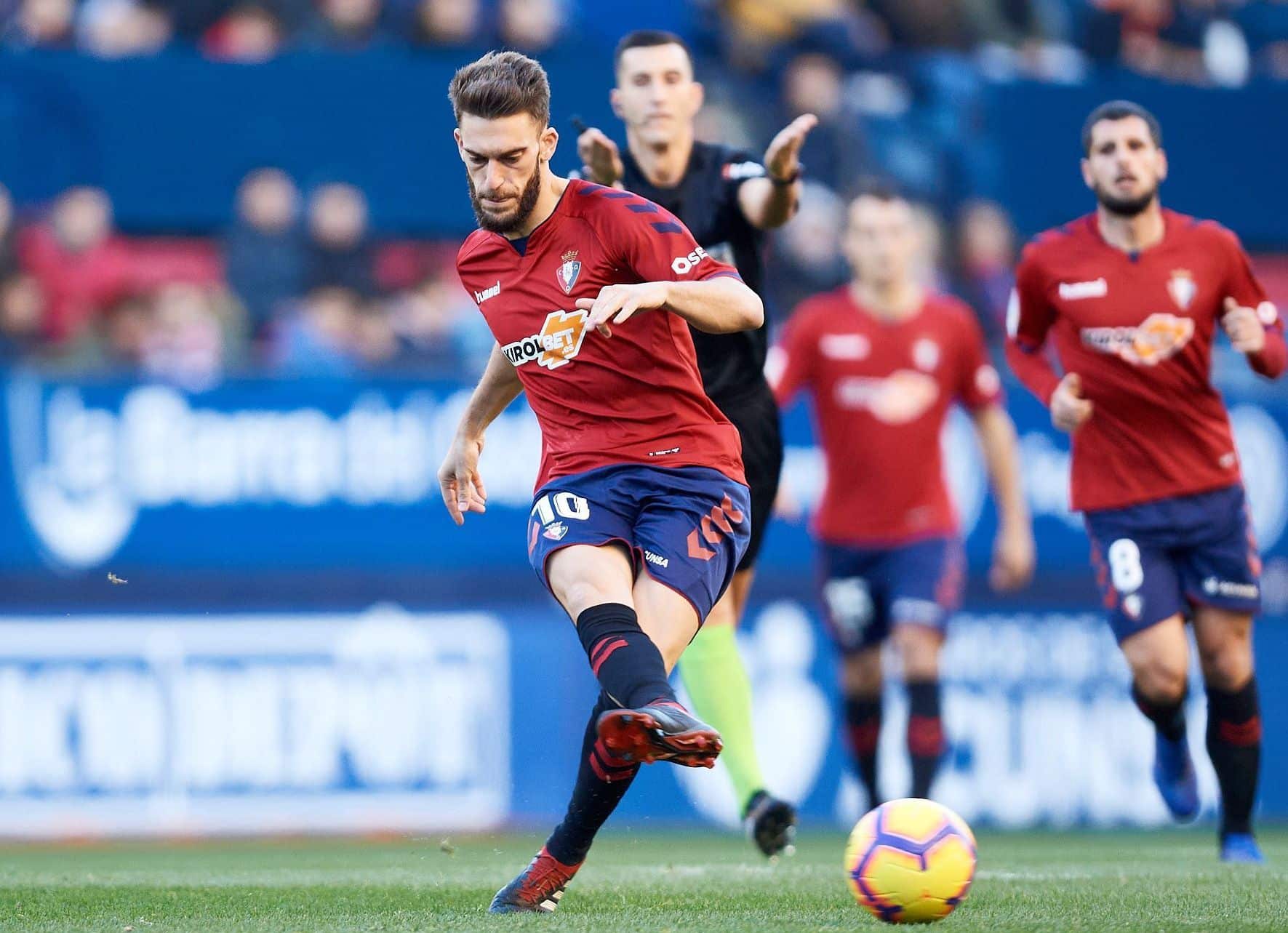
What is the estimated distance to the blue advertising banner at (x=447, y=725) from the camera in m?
10.3

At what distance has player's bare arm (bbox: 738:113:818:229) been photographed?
21.1ft

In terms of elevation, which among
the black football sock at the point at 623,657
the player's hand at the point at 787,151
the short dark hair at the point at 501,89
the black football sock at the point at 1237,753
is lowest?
the black football sock at the point at 1237,753

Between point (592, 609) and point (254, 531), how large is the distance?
6.01m

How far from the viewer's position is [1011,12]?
49.9 feet

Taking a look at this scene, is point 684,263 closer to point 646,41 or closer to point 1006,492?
point 646,41

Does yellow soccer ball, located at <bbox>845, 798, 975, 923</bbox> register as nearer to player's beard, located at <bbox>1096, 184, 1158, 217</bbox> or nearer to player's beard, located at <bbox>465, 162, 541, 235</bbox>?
player's beard, located at <bbox>465, 162, 541, 235</bbox>

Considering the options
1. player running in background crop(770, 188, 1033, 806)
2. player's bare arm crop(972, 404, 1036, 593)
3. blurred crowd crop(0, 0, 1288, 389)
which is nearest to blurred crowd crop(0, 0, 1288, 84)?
blurred crowd crop(0, 0, 1288, 389)

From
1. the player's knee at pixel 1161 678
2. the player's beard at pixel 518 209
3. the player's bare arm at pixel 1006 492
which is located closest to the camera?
the player's beard at pixel 518 209

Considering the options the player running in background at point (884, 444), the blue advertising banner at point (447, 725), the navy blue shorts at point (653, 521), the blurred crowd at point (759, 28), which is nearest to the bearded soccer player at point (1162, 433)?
the player running in background at point (884, 444)

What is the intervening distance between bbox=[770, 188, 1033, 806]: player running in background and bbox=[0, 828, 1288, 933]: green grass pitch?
1.08m

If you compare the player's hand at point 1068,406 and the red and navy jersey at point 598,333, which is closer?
the red and navy jersey at point 598,333

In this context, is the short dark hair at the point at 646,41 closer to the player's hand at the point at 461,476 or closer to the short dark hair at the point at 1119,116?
the short dark hair at the point at 1119,116

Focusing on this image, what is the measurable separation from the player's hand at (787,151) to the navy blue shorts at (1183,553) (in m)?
2.04

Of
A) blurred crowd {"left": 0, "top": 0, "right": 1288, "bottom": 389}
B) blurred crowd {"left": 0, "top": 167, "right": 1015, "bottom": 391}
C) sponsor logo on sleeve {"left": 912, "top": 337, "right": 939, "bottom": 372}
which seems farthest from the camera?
blurred crowd {"left": 0, "top": 0, "right": 1288, "bottom": 389}
